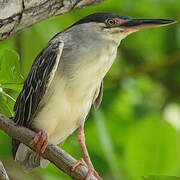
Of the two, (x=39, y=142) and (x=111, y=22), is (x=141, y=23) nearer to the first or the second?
(x=111, y=22)

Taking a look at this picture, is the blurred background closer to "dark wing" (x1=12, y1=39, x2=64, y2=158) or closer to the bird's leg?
"dark wing" (x1=12, y1=39, x2=64, y2=158)

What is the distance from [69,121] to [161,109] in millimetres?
1322

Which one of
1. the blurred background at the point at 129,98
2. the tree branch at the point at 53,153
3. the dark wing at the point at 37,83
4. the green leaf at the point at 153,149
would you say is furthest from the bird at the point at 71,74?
the green leaf at the point at 153,149

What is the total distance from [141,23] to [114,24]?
15cm

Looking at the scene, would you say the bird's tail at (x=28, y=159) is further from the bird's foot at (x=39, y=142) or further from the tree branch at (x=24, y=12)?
the tree branch at (x=24, y=12)

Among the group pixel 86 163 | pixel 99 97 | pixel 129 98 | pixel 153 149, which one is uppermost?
pixel 99 97

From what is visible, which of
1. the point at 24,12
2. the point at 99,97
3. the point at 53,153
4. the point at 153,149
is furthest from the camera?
the point at 153,149

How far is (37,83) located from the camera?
114 inches

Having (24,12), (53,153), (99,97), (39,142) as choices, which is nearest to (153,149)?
(99,97)

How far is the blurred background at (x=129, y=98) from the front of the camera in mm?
3332

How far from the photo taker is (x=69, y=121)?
3.07 metres

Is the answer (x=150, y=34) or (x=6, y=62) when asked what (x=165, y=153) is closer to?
(x=6, y=62)

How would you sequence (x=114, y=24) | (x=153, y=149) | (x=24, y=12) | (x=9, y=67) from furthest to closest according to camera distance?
(x=153, y=149) → (x=114, y=24) → (x=9, y=67) → (x=24, y=12)

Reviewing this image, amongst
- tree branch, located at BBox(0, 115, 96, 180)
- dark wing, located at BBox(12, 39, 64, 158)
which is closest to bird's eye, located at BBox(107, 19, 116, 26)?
dark wing, located at BBox(12, 39, 64, 158)
